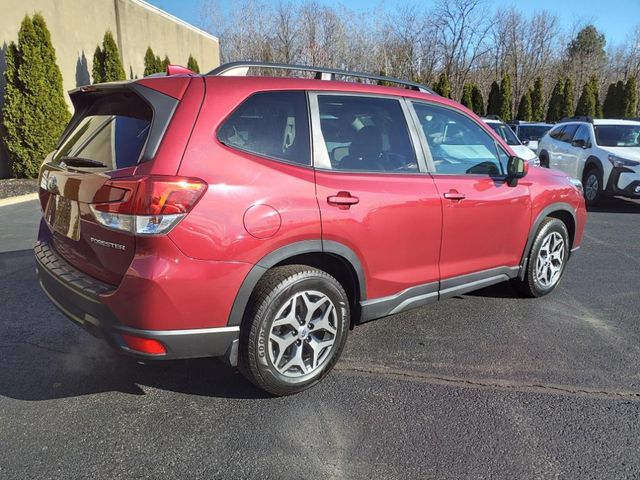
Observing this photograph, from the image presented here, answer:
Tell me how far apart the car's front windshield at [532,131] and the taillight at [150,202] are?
17399 millimetres

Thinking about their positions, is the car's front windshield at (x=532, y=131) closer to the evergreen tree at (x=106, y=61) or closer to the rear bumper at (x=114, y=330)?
the evergreen tree at (x=106, y=61)

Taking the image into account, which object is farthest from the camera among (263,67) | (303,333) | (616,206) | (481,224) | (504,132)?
(504,132)

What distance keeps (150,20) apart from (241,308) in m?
19.6

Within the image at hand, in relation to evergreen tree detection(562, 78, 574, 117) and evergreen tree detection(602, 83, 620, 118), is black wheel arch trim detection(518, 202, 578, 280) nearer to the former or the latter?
evergreen tree detection(562, 78, 574, 117)

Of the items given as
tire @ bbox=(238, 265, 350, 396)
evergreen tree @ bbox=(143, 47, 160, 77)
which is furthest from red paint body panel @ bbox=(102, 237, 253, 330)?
evergreen tree @ bbox=(143, 47, 160, 77)

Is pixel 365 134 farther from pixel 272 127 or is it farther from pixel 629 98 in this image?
pixel 629 98

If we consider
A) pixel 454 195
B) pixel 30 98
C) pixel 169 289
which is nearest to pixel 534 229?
pixel 454 195

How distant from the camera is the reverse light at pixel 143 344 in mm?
2496

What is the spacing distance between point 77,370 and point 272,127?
203 centimetres

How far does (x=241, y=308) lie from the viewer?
8.74 ft

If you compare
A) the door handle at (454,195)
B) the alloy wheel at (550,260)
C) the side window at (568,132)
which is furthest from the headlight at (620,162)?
the door handle at (454,195)

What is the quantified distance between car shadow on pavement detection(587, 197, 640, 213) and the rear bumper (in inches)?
355

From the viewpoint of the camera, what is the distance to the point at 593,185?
32.8 feet

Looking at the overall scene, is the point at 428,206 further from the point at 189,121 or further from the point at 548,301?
the point at 548,301
